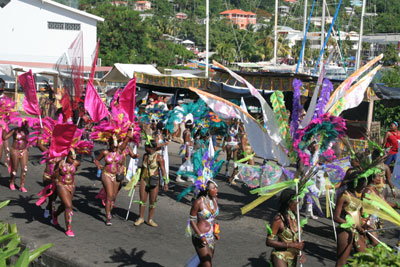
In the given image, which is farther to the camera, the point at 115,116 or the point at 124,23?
the point at 124,23

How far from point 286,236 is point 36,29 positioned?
4497 cm

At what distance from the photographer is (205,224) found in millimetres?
7582

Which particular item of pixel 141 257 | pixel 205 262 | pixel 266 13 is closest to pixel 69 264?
pixel 141 257

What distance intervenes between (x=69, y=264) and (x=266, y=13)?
7085 inches

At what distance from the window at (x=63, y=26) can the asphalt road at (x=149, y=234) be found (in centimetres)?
3727

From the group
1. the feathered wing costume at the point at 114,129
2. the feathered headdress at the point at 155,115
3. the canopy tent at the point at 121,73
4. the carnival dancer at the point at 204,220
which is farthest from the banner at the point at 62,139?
the canopy tent at the point at 121,73

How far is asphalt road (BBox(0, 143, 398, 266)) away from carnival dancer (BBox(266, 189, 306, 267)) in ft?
6.80

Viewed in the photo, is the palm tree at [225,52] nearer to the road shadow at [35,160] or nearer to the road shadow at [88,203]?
the road shadow at [35,160]

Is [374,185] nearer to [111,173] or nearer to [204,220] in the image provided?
[204,220]

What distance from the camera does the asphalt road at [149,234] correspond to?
355 inches

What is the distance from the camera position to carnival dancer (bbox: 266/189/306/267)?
6.79 metres

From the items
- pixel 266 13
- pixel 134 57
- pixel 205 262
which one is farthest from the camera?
pixel 266 13

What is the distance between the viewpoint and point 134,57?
6938cm

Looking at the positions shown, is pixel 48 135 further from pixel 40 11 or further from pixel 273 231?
pixel 40 11
